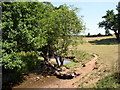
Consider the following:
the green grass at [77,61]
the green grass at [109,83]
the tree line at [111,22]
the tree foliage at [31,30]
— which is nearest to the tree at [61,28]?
the tree foliage at [31,30]

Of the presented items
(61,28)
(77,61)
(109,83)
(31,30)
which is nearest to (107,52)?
(77,61)

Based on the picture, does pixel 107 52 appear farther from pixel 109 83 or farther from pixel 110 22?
pixel 110 22

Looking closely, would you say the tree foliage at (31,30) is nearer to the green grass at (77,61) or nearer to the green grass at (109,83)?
the green grass at (77,61)

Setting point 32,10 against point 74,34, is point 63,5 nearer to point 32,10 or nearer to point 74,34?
point 74,34

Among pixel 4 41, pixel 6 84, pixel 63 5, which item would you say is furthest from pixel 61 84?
pixel 63 5

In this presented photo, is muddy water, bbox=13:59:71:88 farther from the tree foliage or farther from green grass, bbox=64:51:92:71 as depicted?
green grass, bbox=64:51:92:71

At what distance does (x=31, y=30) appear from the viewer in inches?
329

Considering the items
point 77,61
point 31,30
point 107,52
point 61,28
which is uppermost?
point 61,28

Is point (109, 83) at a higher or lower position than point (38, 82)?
higher

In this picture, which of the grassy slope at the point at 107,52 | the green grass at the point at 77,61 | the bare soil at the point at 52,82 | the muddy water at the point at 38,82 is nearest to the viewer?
the bare soil at the point at 52,82

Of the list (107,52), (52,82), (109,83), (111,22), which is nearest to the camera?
(109,83)

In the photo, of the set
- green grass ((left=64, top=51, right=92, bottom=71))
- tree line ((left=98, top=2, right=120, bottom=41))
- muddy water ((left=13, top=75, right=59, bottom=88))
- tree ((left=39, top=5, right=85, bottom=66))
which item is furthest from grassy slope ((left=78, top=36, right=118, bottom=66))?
tree line ((left=98, top=2, right=120, bottom=41))

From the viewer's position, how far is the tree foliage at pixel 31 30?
7154mm

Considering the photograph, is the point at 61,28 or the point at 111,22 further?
the point at 111,22
